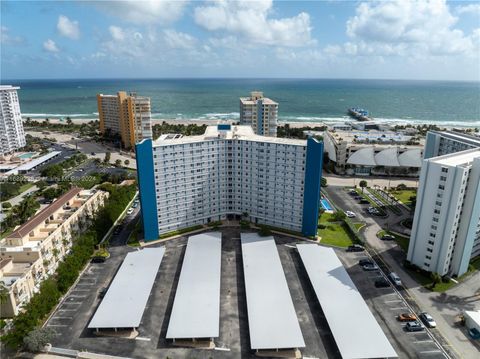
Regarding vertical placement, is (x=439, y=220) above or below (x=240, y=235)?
above

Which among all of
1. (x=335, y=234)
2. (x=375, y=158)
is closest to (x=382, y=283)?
(x=335, y=234)

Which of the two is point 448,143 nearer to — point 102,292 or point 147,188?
point 147,188

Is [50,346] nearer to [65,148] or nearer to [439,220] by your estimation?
[439,220]

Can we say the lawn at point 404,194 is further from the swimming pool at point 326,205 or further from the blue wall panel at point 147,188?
the blue wall panel at point 147,188

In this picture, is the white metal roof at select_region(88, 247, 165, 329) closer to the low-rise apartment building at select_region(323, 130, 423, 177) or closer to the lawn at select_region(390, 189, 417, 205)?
the lawn at select_region(390, 189, 417, 205)

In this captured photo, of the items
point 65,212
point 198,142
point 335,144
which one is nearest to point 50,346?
point 65,212
